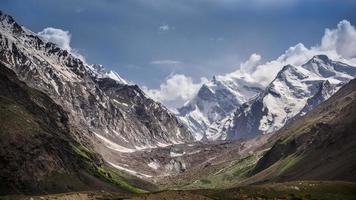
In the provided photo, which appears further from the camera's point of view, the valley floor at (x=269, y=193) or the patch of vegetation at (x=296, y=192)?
the patch of vegetation at (x=296, y=192)

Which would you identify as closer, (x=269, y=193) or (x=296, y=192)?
(x=269, y=193)

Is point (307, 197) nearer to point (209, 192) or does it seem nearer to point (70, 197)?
point (209, 192)

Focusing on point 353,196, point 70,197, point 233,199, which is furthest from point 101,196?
point 353,196

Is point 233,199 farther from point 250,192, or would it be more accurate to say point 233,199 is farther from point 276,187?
point 276,187

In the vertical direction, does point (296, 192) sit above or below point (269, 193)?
above

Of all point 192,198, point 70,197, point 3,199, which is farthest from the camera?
point 3,199

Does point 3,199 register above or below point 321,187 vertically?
below

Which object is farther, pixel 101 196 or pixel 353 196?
pixel 101 196

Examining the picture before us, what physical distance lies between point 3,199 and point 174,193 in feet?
228

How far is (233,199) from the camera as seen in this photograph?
134500 millimetres

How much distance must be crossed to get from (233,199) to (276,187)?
51.7 feet

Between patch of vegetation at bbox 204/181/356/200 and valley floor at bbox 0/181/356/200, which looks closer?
valley floor at bbox 0/181/356/200

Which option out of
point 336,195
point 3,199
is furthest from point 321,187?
point 3,199

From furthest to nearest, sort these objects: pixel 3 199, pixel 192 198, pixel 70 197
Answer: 1. pixel 3 199
2. pixel 70 197
3. pixel 192 198
